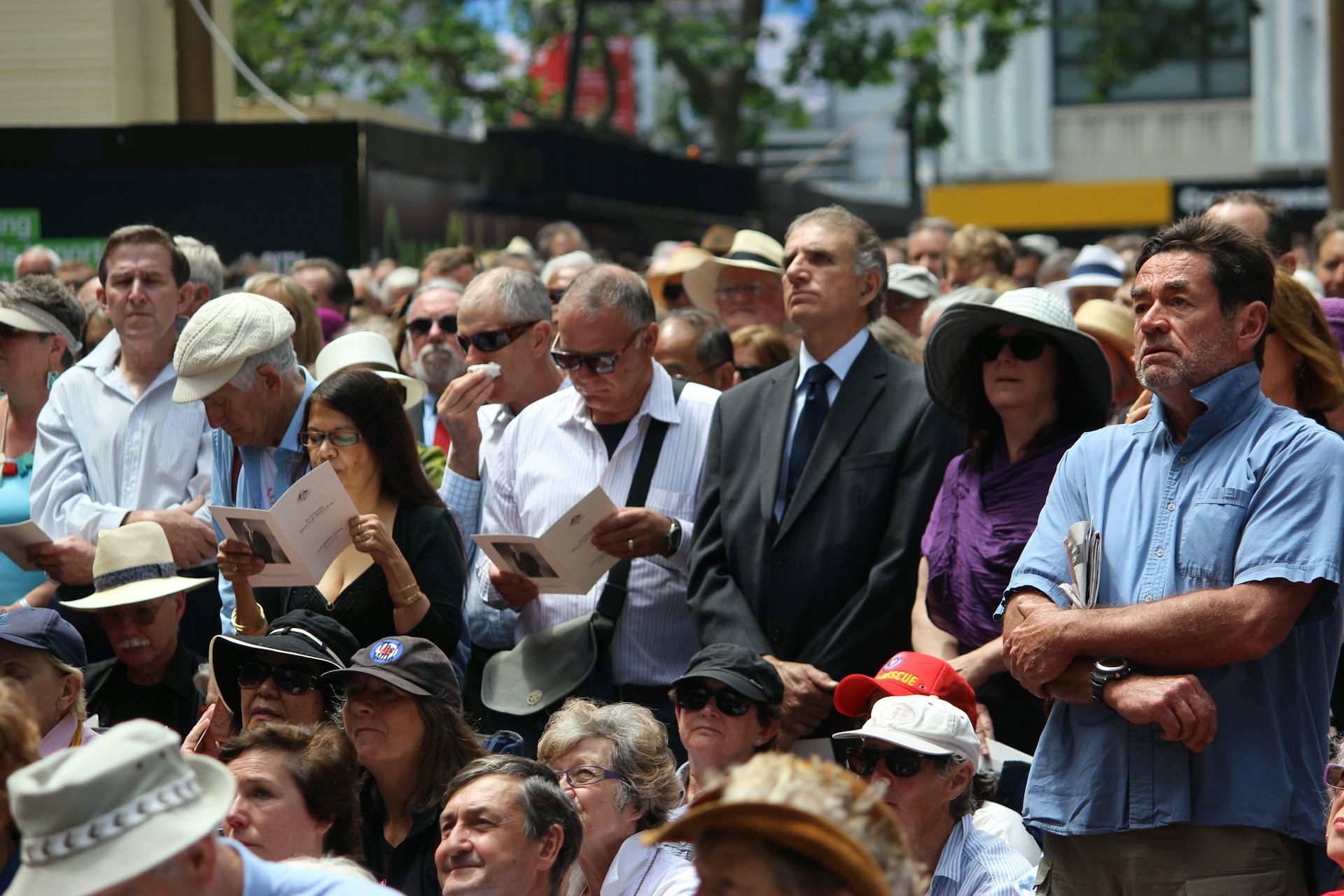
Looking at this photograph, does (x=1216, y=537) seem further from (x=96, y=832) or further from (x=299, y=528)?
(x=299, y=528)

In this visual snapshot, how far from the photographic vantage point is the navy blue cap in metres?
5.32

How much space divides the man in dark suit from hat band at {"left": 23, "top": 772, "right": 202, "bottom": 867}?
2834 millimetres

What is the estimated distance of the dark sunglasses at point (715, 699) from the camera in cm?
501

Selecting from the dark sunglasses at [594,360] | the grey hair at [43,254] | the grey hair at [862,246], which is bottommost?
the dark sunglasses at [594,360]

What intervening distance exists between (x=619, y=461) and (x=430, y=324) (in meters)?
2.17

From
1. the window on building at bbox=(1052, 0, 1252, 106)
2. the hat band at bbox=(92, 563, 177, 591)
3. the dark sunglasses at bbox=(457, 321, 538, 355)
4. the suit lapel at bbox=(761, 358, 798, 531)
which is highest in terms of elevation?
the window on building at bbox=(1052, 0, 1252, 106)

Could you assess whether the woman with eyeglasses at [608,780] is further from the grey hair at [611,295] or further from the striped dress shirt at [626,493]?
the grey hair at [611,295]

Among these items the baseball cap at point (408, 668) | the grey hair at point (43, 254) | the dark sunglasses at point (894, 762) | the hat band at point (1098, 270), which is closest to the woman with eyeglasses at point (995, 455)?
the dark sunglasses at point (894, 762)

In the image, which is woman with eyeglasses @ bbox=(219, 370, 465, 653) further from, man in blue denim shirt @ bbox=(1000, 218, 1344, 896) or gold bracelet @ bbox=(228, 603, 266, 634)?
man in blue denim shirt @ bbox=(1000, 218, 1344, 896)

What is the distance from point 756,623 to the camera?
5387 millimetres

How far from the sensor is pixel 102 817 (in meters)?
2.57

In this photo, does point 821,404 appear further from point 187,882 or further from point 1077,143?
point 1077,143

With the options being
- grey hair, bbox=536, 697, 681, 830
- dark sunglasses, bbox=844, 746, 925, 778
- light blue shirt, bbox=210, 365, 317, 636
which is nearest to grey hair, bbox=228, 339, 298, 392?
light blue shirt, bbox=210, 365, 317, 636

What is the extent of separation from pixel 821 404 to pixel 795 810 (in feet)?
11.2
